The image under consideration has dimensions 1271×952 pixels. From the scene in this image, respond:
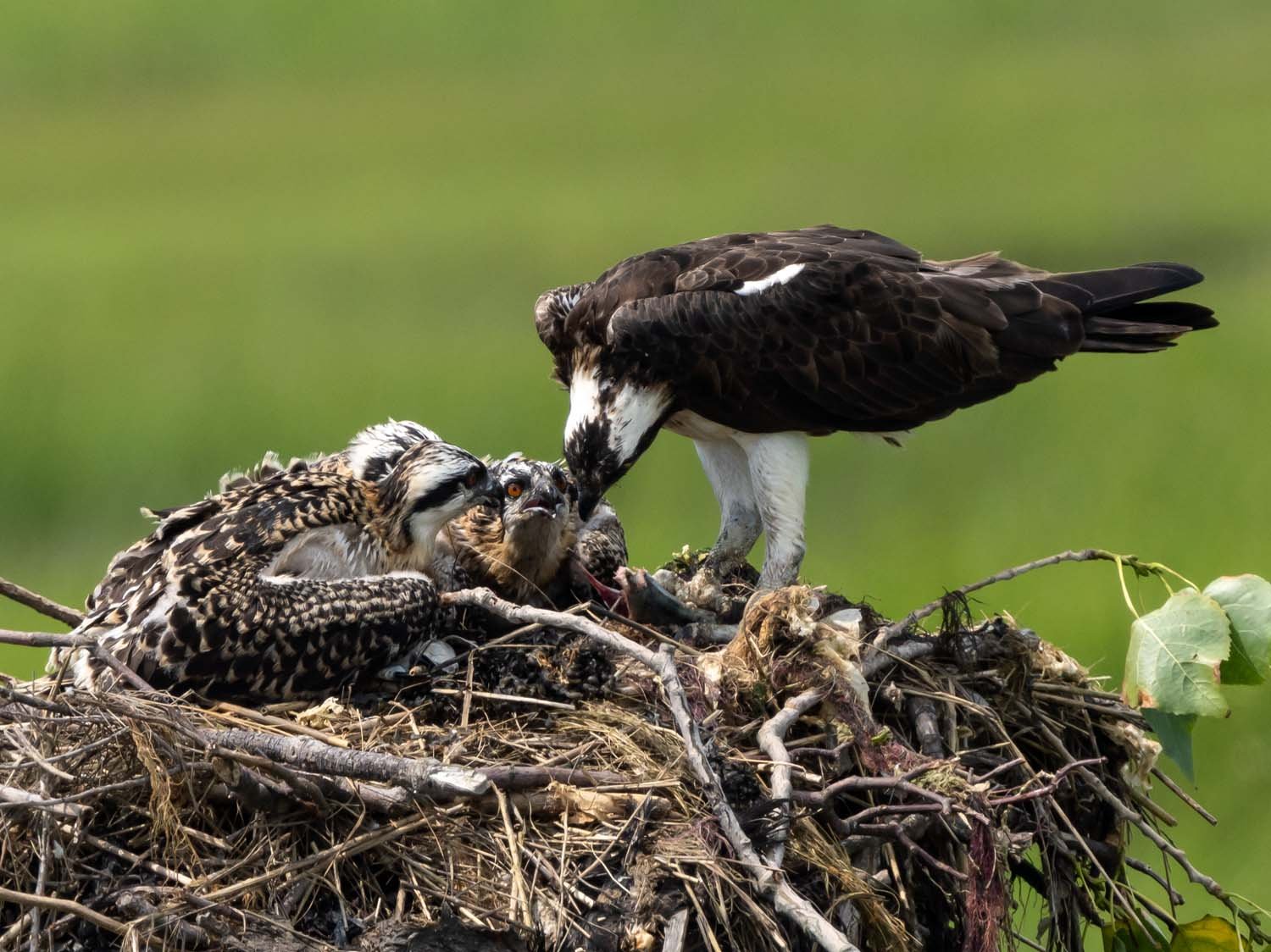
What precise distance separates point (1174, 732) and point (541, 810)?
187 centimetres

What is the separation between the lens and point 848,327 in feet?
24.0

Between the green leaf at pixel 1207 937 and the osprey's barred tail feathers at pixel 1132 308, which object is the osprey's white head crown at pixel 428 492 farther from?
the green leaf at pixel 1207 937

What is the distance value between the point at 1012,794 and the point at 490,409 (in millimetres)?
10975

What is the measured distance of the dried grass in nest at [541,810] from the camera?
5.17 metres

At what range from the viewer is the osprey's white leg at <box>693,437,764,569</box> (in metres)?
7.71

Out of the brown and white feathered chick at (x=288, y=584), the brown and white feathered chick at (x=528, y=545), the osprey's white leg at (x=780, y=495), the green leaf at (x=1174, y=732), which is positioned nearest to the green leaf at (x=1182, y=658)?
the green leaf at (x=1174, y=732)

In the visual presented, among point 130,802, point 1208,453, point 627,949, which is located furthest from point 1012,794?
point 1208,453

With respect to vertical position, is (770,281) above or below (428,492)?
above

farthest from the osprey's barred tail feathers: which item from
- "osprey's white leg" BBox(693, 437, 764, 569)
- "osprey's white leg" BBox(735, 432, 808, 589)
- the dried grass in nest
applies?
the dried grass in nest

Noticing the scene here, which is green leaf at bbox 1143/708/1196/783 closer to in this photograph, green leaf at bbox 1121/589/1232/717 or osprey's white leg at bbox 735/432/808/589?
green leaf at bbox 1121/589/1232/717

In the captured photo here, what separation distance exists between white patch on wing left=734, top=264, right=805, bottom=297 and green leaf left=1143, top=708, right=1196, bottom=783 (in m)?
2.15

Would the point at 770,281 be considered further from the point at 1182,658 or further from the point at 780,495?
the point at 1182,658

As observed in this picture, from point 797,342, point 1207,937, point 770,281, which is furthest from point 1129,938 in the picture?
point 770,281

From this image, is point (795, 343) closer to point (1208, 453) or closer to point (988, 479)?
point (988, 479)
